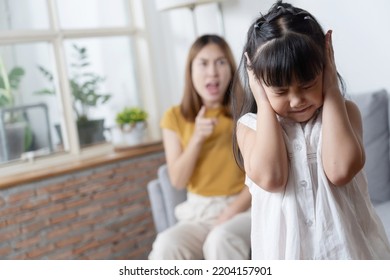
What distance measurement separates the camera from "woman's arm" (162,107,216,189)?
168 cm

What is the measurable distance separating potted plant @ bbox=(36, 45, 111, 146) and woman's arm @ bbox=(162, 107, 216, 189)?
68cm

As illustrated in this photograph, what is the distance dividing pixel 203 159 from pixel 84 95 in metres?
0.84

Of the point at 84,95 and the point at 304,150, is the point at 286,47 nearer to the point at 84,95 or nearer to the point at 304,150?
the point at 304,150

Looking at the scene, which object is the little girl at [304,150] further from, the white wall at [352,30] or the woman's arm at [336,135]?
the white wall at [352,30]

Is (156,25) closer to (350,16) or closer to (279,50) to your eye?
(350,16)

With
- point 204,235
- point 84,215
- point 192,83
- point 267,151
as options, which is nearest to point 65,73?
point 84,215

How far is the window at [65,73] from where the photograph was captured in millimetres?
2125

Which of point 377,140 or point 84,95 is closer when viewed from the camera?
point 377,140

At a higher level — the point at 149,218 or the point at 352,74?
the point at 352,74

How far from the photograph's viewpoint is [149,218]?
2371 mm

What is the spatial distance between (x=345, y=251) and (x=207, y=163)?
2.73ft

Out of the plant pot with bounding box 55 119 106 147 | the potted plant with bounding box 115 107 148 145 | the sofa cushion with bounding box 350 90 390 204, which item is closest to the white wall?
the sofa cushion with bounding box 350 90 390 204

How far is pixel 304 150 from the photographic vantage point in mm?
966
